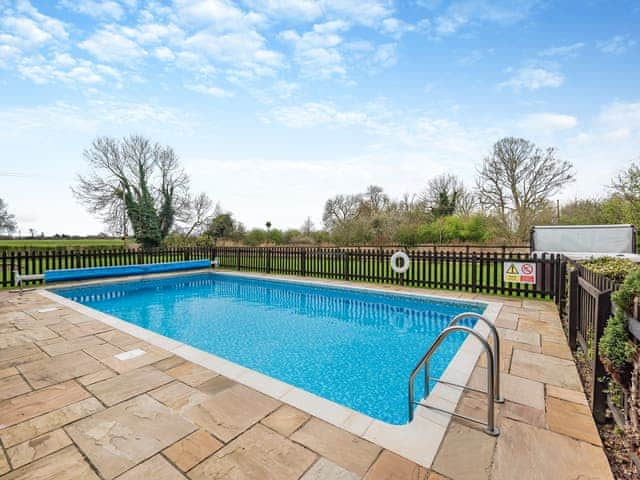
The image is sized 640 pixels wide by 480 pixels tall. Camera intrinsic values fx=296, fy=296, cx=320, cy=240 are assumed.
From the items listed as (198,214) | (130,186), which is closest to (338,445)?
(130,186)

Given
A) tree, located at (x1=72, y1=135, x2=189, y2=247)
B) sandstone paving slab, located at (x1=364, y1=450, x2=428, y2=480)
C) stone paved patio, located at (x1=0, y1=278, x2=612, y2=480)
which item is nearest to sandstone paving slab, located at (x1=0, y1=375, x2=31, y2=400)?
stone paved patio, located at (x1=0, y1=278, x2=612, y2=480)

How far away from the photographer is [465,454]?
5.92 ft

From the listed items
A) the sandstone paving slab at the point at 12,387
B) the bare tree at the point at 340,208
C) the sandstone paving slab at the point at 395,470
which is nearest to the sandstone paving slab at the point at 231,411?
the sandstone paving slab at the point at 395,470

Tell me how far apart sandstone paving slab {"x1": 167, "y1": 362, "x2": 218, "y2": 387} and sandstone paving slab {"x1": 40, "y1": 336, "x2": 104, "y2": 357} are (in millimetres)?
1566

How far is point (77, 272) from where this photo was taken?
897 centimetres

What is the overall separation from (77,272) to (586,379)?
11.6 m

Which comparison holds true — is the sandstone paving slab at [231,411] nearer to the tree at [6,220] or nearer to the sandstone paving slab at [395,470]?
the sandstone paving slab at [395,470]

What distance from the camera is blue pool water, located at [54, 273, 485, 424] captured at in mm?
3492

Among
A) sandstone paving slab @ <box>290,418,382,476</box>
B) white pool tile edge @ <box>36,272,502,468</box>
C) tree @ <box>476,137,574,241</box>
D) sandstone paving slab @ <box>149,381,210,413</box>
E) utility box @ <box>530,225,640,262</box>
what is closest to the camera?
sandstone paving slab @ <box>290,418,382,476</box>

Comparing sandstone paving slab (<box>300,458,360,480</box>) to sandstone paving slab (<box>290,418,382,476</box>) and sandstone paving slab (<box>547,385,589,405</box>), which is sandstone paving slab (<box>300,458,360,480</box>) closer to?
sandstone paving slab (<box>290,418,382,476</box>)

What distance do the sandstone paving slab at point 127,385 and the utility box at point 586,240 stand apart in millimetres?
9144

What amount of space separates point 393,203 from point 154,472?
79.6ft

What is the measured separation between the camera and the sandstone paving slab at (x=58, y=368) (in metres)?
2.84

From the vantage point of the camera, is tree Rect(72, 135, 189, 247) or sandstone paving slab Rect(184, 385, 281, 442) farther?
tree Rect(72, 135, 189, 247)
